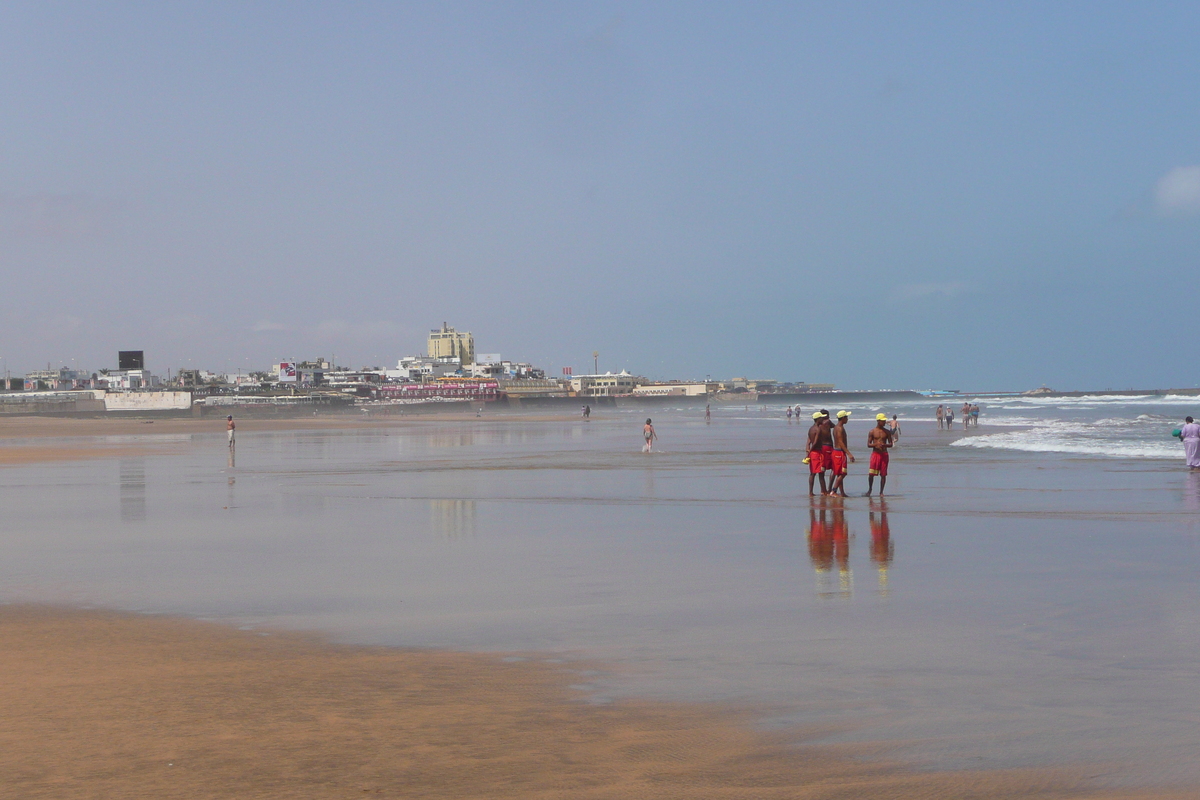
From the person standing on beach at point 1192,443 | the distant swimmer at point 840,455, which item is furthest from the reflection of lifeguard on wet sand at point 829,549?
the person standing on beach at point 1192,443

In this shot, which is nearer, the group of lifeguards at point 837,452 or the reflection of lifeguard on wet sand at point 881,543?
the reflection of lifeguard on wet sand at point 881,543

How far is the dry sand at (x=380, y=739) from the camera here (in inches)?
207

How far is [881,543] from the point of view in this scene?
13727 mm

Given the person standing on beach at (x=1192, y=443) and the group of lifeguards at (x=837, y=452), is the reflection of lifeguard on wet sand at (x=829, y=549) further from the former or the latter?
the person standing on beach at (x=1192, y=443)

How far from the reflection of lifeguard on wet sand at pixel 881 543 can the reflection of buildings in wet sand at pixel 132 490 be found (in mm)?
10954

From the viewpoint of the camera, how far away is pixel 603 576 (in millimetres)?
A: 11562

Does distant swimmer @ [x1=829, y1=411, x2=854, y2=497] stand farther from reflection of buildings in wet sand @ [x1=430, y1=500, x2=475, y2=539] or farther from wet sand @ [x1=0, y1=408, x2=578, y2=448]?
wet sand @ [x1=0, y1=408, x2=578, y2=448]

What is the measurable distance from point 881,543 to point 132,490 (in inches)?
633

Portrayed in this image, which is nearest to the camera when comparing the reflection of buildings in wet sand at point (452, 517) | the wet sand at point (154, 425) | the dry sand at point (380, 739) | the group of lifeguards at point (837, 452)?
the dry sand at point (380, 739)

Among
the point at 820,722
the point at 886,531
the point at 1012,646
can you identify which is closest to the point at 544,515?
the point at 886,531

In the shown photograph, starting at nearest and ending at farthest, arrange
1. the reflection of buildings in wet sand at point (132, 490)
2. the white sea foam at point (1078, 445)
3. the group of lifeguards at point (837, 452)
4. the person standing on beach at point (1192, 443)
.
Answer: the reflection of buildings in wet sand at point (132, 490) < the group of lifeguards at point (837, 452) < the person standing on beach at point (1192, 443) < the white sea foam at point (1078, 445)

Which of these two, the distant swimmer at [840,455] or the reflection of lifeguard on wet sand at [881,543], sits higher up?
the distant swimmer at [840,455]

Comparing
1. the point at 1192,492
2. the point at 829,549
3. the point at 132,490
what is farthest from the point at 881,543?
the point at 132,490

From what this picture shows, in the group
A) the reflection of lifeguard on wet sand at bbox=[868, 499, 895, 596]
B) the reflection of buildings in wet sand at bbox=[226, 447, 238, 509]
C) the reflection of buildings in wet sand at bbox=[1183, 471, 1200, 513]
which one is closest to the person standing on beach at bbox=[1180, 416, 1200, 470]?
the reflection of buildings in wet sand at bbox=[1183, 471, 1200, 513]
